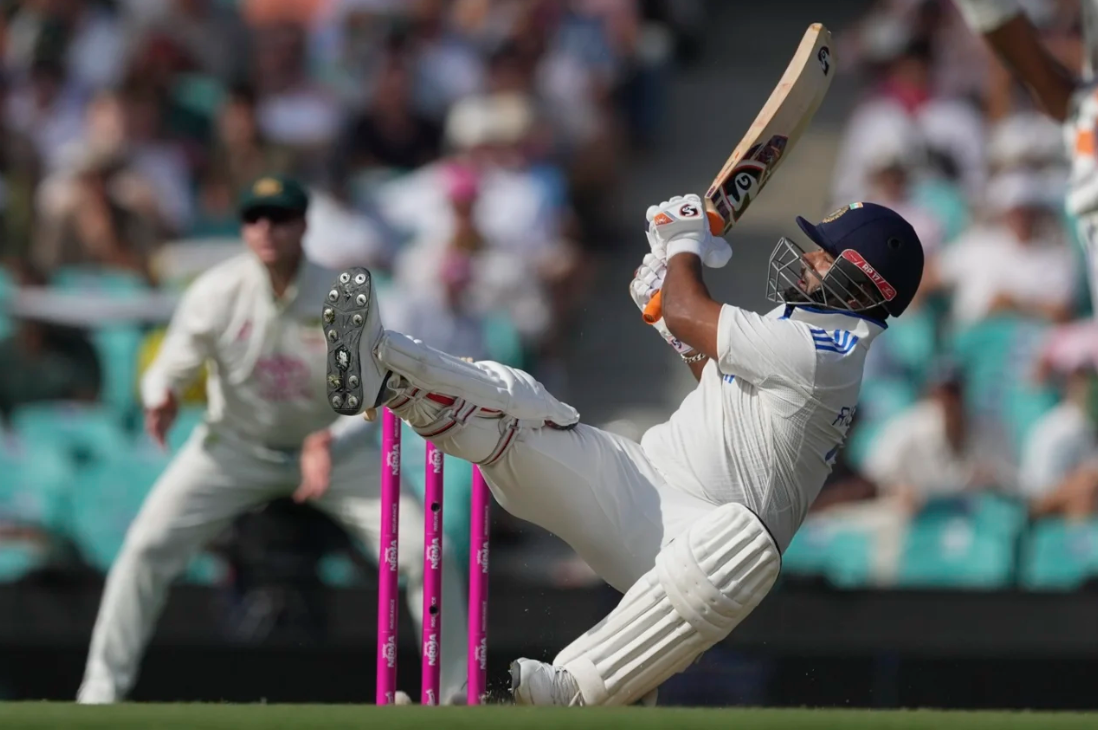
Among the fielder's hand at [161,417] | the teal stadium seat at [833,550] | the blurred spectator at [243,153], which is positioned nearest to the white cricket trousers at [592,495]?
the fielder's hand at [161,417]

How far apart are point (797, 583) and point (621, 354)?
2139mm

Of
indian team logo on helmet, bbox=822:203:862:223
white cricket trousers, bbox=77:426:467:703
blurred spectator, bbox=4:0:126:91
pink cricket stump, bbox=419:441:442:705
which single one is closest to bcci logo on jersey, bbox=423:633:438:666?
pink cricket stump, bbox=419:441:442:705

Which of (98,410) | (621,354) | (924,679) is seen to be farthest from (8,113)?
(924,679)

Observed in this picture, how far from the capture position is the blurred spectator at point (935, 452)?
278 inches

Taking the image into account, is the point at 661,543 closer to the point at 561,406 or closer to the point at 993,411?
the point at 561,406

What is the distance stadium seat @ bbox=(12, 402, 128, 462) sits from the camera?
711 cm

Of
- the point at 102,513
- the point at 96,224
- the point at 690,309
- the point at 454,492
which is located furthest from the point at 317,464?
the point at 96,224

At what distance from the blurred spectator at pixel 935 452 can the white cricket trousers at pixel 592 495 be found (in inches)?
121

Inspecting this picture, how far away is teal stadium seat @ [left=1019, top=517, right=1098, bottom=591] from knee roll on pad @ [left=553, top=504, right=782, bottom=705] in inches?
123

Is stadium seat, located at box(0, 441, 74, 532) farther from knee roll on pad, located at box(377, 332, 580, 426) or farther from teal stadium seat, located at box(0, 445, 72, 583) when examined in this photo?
knee roll on pad, located at box(377, 332, 580, 426)

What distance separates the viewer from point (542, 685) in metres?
3.86

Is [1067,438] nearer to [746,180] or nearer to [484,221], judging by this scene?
[484,221]

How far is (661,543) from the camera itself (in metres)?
4.06

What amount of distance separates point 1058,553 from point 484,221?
2.75 metres
